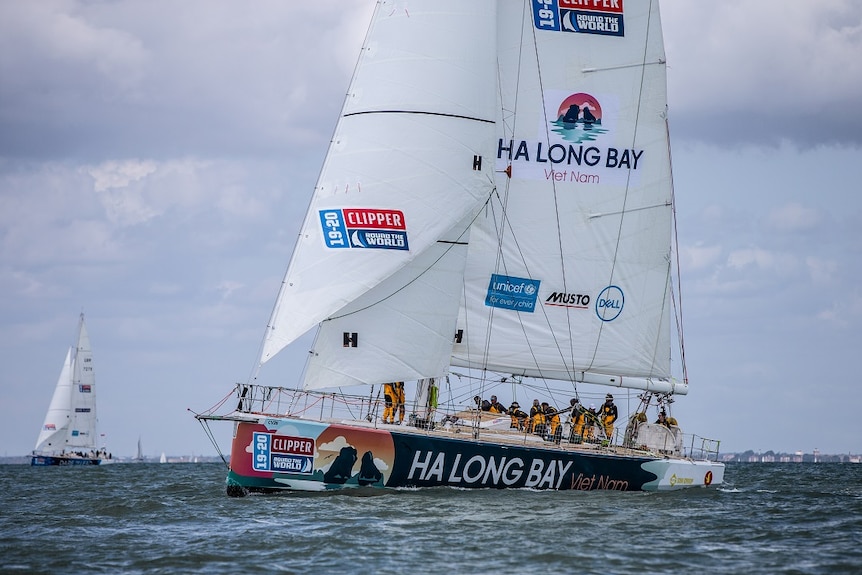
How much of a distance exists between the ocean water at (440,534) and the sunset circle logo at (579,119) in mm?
9346

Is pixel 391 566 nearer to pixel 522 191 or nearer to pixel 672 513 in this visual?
pixel 672 513

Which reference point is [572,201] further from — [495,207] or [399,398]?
[399,398]

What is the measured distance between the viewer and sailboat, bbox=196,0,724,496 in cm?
2800

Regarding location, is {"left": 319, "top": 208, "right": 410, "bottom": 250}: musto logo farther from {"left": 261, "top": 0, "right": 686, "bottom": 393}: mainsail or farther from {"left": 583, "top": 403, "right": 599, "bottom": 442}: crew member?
{"left": 583, "top": 403, "right": 599, "bottom": 442}: crew member

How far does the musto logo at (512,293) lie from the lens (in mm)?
31656

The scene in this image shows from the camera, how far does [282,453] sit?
2683 cm

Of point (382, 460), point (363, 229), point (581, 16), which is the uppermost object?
point (581, 16)

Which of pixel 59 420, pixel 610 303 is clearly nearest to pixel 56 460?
pixel 59 420

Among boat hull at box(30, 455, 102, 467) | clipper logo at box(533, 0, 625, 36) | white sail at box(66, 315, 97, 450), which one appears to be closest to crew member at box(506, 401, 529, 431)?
clipper logo at box(533, 0, 625, 36)

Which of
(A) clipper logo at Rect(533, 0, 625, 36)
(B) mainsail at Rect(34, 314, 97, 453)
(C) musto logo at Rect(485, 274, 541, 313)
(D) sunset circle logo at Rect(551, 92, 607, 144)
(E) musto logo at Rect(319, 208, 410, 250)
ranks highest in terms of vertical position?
(A) clipper logo at Rect(533, 0, 625, 36)

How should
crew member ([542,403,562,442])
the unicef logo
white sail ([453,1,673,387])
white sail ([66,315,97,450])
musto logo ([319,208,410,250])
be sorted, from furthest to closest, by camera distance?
white sail ([66,315,97,450]) → the unicef logo → white sail ([453,1,673,387]) → crew member ([542,403,562,442]) → musto logo ([319,208,410,250])

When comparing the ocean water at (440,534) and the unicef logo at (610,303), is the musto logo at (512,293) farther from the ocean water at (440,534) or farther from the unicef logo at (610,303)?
the ocean water at (440,534)

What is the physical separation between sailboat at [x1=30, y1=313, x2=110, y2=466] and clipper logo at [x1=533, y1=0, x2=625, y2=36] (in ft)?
199

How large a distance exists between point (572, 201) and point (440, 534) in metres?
12.6
